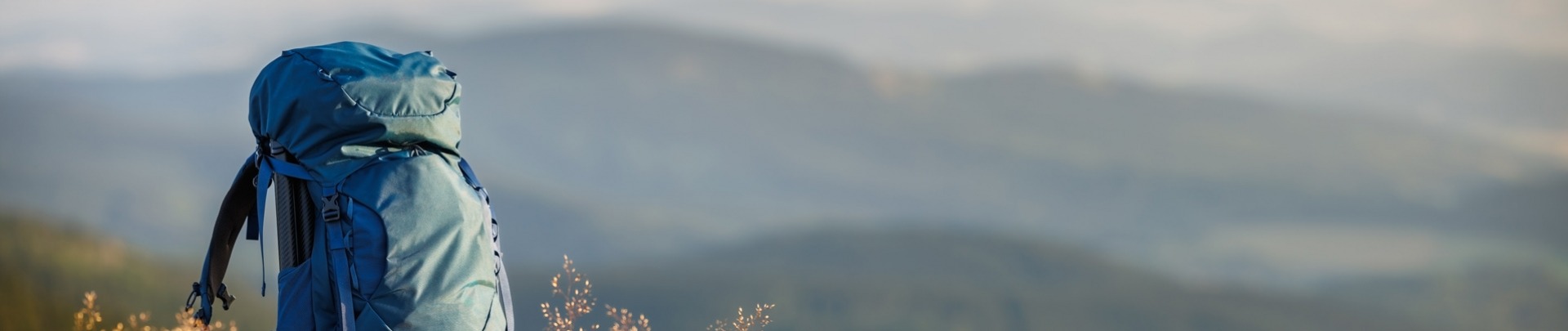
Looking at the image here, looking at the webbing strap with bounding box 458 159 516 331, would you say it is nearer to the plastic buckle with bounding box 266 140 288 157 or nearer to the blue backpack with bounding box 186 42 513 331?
the blue backpack with bounding box 186 42 513 331

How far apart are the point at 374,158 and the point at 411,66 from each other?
0.20 meters

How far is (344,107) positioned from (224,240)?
507 mm

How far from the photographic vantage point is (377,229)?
264 cm

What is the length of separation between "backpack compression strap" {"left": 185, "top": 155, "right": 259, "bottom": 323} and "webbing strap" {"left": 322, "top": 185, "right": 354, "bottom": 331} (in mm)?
268

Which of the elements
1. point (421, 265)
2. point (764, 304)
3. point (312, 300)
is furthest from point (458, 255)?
point (764, 304)

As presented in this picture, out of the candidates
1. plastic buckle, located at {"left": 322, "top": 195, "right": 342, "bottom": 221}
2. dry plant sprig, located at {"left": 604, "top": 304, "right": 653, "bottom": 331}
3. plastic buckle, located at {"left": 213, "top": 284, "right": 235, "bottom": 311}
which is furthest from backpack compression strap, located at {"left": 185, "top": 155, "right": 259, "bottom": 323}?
dry plant sprig, located at {"left": 604, "top": 304, "right": 653, "bottom": 331}

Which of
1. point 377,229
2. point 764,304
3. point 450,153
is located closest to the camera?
point 377,229

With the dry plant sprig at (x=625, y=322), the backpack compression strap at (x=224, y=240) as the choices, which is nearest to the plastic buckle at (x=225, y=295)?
the backpack compression strap at (x=224, y=240)

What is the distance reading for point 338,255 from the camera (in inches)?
104

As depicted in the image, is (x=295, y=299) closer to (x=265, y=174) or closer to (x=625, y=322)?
(x=265, y=174)

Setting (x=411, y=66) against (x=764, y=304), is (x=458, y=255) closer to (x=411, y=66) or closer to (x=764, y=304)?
(x=411, y=66)

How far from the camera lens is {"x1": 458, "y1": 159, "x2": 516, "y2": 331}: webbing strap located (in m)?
2.85

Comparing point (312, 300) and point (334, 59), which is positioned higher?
point (334, 59)

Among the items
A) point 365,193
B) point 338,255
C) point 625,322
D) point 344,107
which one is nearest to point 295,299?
point 338,255
